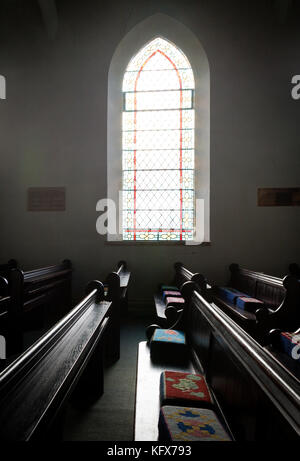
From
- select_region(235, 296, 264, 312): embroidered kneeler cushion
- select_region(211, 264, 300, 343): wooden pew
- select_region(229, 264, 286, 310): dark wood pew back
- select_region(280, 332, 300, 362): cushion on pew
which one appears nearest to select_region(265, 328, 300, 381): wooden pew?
select_region(280, 332, 300, 362): cushion on pew

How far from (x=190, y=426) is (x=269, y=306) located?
2594 mm

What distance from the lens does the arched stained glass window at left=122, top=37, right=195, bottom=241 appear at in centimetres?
550

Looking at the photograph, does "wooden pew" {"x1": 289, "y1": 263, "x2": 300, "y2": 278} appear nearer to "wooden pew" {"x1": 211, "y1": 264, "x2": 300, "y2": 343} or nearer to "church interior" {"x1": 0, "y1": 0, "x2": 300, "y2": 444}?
"church interior" {"x1": 0, "y1": 0, "x2": 300, "y2": 444}

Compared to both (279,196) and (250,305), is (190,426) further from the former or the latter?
(279,196)

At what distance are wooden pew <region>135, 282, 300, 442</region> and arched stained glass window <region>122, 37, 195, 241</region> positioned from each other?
3530mm

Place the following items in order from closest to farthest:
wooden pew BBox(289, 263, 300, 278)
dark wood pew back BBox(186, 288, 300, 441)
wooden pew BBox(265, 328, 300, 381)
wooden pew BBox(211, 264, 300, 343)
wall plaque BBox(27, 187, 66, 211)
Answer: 1. dark wood pew back BBox(186, 288, 300, 441)
2. wooden pew BBox(265, 328, 300, 381)
3. wooden pew BBox(211, 264, 300, 343)
4. wooden pew BBox(289, 263, 300, 278)
5. wall plaque BBox(27, 187, 66, 211)

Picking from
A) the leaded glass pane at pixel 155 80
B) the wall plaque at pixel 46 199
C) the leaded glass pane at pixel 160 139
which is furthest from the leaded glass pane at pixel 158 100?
the wall plaque at pixel 46 199

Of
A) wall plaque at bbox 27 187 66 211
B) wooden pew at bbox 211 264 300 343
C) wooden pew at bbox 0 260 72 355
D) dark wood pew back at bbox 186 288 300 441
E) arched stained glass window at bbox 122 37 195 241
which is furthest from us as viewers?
arched stained glass window at bbox 122 37 195 241

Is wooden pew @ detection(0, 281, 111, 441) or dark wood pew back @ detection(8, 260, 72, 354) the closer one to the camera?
wooden pew @ detection(0, 281, 111, 441)

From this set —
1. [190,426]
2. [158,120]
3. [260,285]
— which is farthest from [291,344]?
[158,120]

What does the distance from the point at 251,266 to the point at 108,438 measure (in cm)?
397

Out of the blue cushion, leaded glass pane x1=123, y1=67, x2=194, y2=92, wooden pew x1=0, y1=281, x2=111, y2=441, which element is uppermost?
leaded glass pane x1=123, y1=67, x2=194, y2=92

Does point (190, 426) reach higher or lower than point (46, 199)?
lower

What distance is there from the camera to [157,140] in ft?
18.4
